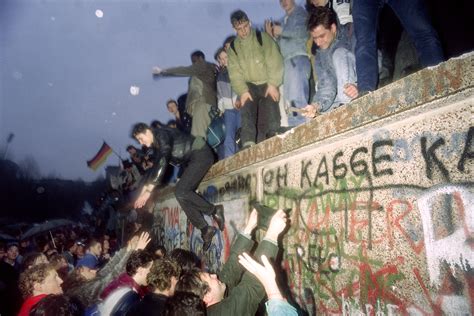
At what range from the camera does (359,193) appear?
8.77 ft

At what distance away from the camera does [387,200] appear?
2.41m

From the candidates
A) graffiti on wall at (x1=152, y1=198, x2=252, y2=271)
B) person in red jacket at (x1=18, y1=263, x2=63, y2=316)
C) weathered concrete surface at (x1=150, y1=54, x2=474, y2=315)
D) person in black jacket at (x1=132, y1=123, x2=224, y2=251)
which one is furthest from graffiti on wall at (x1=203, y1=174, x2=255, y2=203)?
person in red jacket at (x1=18, y1=263, x2=63, y2=316)

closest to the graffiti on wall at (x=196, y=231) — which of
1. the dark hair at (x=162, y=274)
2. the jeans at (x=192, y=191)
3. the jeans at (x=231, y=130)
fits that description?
the jeans at (x=192, y=191)

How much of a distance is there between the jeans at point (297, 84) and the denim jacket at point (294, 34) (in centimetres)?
10

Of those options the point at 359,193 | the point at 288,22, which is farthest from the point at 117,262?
the point at 288,22

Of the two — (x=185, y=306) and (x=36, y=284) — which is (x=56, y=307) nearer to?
(x=36, y=284)

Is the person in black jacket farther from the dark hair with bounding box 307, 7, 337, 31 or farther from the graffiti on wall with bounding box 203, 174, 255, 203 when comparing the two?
the dark hair with bounding box 307, 7, 337, 31

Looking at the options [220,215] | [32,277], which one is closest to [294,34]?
[220,215]

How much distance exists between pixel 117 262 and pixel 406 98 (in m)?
4.34

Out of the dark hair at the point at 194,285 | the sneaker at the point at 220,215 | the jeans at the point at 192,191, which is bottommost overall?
the dark hair at the point at 194,285

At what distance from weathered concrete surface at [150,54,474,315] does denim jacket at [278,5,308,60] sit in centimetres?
132

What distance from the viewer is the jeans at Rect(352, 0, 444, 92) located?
2.70 meters

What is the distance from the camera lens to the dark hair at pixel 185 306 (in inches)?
84.2

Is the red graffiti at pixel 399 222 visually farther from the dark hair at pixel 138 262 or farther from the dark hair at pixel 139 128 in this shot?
the dark hair at pixel 139 128
